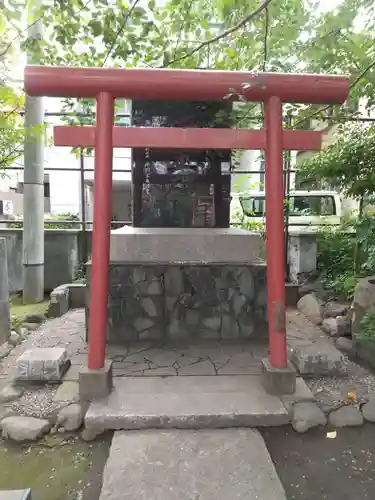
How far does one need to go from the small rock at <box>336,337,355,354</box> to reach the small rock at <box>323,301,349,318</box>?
0.65 metres

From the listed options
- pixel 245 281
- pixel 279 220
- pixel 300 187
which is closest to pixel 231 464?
pixel 279 220

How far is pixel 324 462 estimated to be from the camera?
245 cm

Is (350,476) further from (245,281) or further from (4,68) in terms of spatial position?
(4,68)

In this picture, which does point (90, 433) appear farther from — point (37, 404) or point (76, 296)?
point (76, 296)

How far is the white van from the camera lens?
7004 mm

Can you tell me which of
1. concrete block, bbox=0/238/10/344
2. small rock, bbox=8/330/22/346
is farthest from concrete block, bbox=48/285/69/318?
concrete block, bbox=0/238/10/344

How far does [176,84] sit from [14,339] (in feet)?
11.5

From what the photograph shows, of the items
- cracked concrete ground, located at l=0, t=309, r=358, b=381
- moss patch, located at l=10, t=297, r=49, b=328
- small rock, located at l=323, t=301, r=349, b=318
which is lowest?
cracked concrete ground, located at l=0, t=309, r=358, b=381

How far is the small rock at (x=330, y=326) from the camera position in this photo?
14.7 feet

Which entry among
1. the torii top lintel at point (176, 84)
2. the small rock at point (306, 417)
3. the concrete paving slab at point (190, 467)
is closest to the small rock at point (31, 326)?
the concrete paving slab at point (190, 467)

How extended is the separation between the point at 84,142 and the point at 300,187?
548cm

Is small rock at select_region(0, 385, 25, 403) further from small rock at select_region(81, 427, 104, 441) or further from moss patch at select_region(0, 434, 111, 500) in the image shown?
small rock at select_region(81, 427, 104, 441)

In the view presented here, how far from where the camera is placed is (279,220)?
3.12 m

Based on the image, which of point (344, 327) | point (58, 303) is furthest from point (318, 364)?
point (58, 303)
